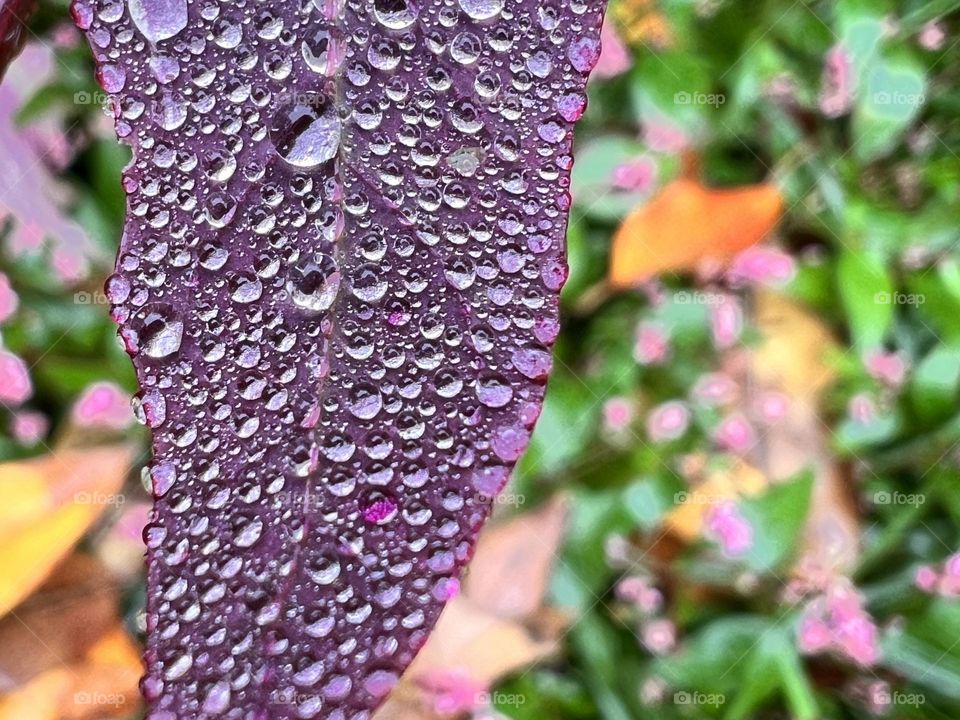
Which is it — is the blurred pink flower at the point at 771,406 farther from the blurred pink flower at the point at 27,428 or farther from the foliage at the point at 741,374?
the blurred pink flower at the point at 27,428

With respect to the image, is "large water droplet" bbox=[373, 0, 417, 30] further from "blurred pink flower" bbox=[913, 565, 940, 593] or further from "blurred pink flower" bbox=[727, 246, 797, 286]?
"blurred pink flower" bbox=[913, 565, 940, 593]

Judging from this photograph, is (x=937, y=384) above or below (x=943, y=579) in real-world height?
above

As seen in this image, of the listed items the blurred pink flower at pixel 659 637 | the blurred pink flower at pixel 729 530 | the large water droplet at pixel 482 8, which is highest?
the large water droplet at pixel 482 8

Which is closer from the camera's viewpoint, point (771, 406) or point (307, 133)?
point (307, 133)

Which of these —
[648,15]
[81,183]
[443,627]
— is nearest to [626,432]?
[443,627]

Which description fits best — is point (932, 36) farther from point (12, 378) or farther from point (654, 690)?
point (12, 378)

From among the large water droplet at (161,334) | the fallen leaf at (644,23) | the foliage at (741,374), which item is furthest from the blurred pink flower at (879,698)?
the large water droplet at (161,334)

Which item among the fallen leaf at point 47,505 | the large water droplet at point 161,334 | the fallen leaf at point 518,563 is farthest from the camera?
the fallen leaf at point 518,563

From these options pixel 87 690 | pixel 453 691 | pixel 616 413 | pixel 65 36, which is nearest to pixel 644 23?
pixel 616 413
